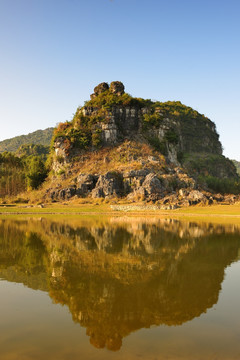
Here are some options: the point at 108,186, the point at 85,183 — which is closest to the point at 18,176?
the point at 85,183

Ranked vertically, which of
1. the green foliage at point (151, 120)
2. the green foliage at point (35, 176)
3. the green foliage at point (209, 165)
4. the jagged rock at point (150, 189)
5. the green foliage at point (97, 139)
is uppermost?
the green foliage at point (151, 120)

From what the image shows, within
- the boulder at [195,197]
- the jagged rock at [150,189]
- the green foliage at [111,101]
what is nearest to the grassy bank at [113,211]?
the boulder at [195,197]

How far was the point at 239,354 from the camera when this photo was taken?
7137 mm

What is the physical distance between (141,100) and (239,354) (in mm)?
106255

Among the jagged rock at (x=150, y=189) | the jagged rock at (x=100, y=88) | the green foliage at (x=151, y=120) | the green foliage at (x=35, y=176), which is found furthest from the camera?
the jagged rock at (x=100, y=88)

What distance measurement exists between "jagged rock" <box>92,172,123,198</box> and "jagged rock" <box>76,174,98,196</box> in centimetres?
242

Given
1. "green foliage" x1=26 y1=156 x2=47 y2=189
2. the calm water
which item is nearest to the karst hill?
"green foliage" x1=26 y1=156 x2=47 y2=189

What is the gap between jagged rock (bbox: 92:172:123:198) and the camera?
256 ft

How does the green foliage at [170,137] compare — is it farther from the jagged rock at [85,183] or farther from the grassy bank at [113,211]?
the grassy bank at [113,211]

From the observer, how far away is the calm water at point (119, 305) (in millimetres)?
7340

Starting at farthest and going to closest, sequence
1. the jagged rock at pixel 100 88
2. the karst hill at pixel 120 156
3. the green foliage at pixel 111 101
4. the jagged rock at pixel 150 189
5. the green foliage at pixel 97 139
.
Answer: the jagged rock at pixel 100 88, the green foliage at pixel 111 101, the green foliage at pixel 97 139, the karst hill at pixel 120 156, the jagged rock at pixel 150 189

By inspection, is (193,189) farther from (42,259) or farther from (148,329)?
(148,329)

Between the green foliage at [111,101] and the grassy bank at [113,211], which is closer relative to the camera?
the grassy bank at [113,211]

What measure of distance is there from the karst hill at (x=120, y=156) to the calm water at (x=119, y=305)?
50687 millimetres
